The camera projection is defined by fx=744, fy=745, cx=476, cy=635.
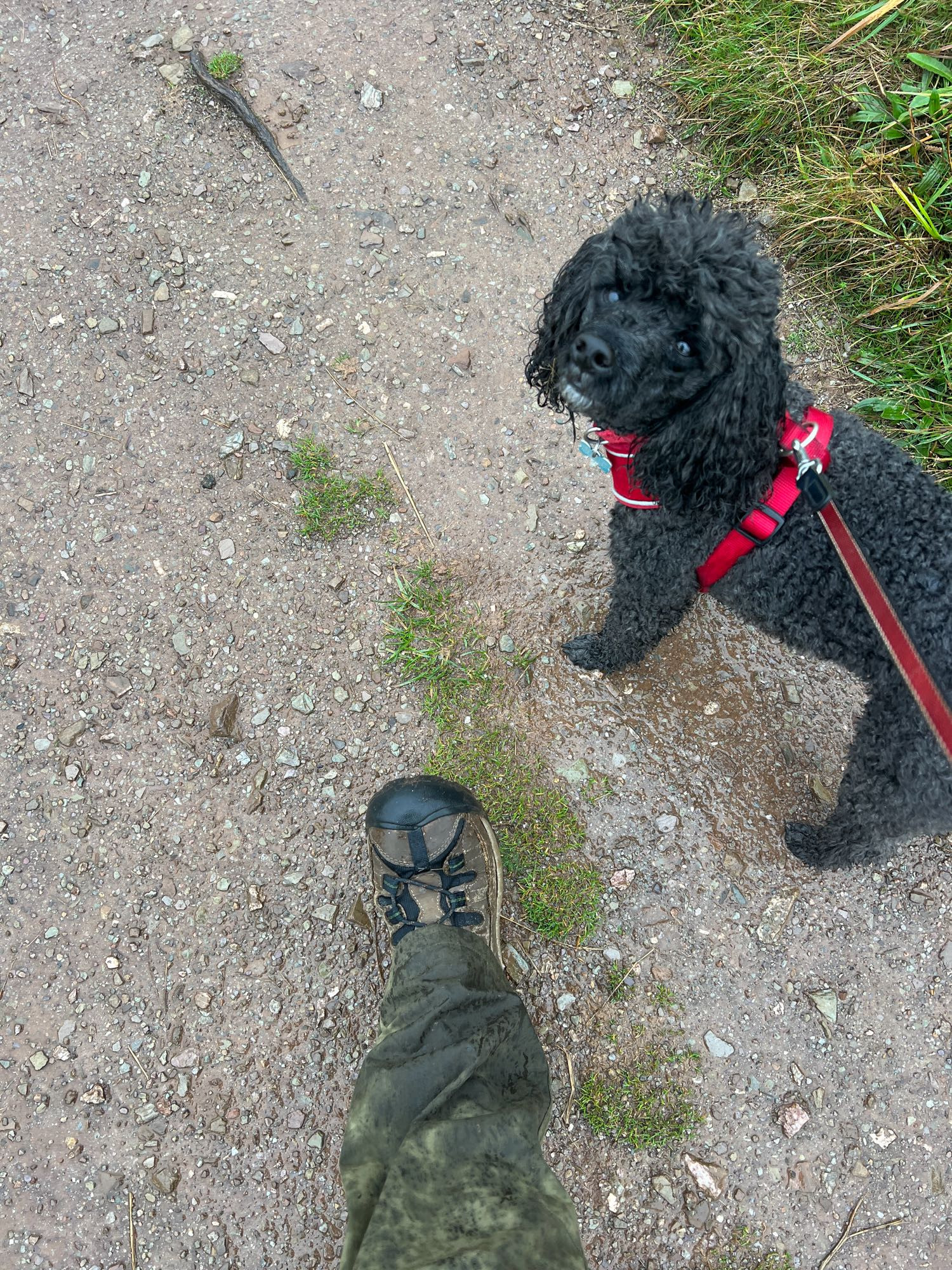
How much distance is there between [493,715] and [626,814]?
0.75 meters

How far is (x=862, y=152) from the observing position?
12.2 feet

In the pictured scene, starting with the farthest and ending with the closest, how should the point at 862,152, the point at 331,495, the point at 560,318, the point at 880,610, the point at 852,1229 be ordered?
1. the point at 862,152
2. the point at 331,495
3. the point at 852,1229
4. the point at 560,318
5. the point at 880,610

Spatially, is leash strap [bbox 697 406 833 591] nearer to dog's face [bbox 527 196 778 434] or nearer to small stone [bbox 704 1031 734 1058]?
dog's face [bbox 527 196 778 434]

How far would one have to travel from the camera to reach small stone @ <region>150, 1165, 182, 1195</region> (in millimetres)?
2934

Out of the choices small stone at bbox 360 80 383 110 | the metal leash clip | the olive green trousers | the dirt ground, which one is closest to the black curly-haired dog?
the metal leash clip

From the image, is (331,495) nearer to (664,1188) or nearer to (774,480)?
(774,480)

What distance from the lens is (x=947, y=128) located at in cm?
356

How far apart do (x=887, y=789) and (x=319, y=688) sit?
2.36 metres

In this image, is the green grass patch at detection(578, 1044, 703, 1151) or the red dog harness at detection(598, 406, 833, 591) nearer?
the red dog harness at detection(598, 406, 833, 591)

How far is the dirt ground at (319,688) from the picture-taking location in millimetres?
3014

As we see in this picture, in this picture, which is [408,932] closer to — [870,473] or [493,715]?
[493,715]

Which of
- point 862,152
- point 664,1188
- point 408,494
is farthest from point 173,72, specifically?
point 664,1188

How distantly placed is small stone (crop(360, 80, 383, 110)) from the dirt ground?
21 mm

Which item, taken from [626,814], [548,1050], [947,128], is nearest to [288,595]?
[626,814]
